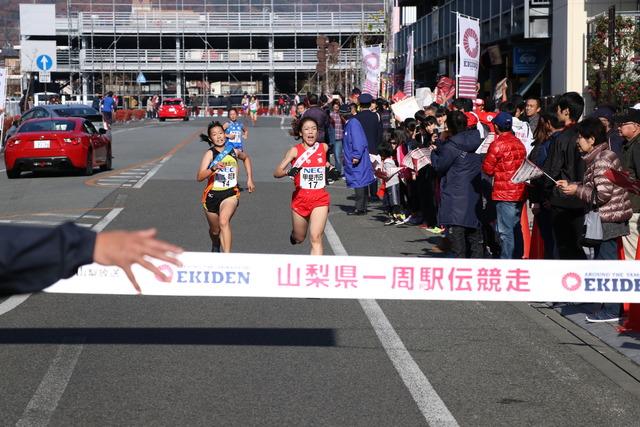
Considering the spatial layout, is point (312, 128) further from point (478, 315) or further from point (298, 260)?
point (298, 260)

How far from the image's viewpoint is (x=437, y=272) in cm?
736

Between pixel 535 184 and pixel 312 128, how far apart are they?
234cm

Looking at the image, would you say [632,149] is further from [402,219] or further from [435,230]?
[402,219]

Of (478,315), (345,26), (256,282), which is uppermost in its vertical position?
(345,26)

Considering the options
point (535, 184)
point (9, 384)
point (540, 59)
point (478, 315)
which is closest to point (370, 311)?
point (478, 315)

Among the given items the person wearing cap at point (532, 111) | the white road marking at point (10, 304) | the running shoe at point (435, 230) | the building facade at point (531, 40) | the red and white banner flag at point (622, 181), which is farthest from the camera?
the building facade at point (531, 40)

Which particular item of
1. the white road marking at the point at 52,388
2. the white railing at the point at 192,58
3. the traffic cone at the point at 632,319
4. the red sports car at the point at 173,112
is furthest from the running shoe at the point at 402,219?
the white railing at the point at 192,58

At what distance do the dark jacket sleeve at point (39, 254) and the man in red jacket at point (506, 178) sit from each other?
31.2 feet

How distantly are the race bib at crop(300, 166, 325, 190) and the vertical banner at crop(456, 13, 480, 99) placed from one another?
1013 cm

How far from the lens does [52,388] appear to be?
7.43 meters

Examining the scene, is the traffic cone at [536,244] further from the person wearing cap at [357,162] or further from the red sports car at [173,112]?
the red sports car at [173,112]

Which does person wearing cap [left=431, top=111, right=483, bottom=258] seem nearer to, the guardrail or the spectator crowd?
the spectator crowd

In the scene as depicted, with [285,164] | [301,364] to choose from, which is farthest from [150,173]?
[301,364]

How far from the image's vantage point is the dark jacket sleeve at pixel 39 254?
3035 mm
